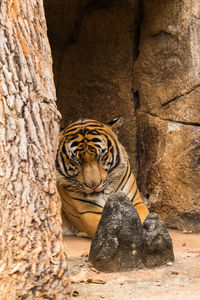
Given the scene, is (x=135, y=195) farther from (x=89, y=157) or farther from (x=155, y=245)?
(x=155, y=245)

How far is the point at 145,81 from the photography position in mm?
5930

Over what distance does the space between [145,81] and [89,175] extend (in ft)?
5.10

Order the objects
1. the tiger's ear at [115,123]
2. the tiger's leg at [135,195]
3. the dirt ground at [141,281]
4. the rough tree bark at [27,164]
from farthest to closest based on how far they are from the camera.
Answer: the tiger's ear at [115,123], the tiger's leg at [135,195], the dirt ground at [141,281], the rough tree bark at [27,164]

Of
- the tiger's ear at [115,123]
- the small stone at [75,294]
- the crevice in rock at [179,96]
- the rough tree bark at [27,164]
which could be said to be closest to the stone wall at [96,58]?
the tiger's ear at [115,123]

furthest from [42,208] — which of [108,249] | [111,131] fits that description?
[111,131]

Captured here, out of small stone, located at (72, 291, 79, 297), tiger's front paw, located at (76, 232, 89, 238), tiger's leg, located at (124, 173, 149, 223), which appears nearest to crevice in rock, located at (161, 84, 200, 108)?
tiger's leg, located at (124, 173, 149, 223)

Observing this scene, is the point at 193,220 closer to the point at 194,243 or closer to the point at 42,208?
the point at 194,243

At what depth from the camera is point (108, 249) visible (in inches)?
145

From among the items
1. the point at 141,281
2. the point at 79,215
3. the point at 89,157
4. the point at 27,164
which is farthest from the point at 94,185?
the point at 27,164

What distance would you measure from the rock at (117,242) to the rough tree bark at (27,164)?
2.94 ft

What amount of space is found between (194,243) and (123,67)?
243 centimetres

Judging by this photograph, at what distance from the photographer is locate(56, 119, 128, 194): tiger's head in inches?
197

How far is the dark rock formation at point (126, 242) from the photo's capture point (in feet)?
12.1

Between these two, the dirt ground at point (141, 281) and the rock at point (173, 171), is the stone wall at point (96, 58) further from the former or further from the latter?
the dirt ground at point (141, 281)
